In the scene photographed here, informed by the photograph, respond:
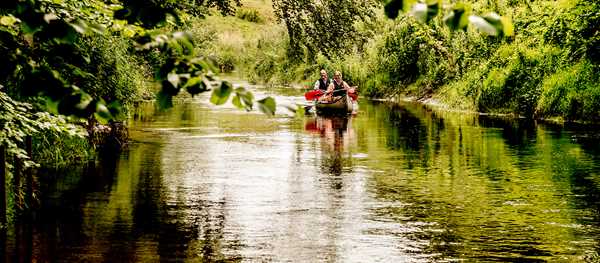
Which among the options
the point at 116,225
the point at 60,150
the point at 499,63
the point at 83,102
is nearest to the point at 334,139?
the point at 60,150

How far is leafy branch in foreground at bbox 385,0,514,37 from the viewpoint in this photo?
258 cm

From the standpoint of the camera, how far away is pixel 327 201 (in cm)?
1304

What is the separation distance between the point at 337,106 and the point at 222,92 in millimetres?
27586

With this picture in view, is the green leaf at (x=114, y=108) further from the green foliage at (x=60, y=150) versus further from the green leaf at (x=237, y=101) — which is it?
the green foliage at (x=60, y=150)

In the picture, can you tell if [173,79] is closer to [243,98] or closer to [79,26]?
[243,98]

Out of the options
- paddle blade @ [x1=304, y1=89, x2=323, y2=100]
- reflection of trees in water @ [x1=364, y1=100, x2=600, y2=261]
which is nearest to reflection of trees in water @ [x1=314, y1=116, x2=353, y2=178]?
reflection of trees in water @ [x1=364, y1=100, x2=600, y2=261]

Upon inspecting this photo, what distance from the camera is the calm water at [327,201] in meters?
9.85

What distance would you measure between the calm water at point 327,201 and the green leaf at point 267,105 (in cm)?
221

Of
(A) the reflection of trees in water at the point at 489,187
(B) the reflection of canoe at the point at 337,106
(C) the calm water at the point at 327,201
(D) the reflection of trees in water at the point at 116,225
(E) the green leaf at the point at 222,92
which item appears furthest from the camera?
(B) the reflection of canoe at the point at 337,106

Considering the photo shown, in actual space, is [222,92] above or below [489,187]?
above

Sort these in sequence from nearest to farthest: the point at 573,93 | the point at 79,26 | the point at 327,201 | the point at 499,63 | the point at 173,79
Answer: the point at 79,26 → the point at 173,79 → the point at 327,201 → the point at 573,93 → the point at 499,63

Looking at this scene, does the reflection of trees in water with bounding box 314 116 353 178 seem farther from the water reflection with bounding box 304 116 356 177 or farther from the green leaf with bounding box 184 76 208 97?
the green leaf with bounding box 184 76 208 97

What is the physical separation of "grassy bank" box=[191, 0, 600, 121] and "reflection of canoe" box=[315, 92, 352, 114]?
5.07ft

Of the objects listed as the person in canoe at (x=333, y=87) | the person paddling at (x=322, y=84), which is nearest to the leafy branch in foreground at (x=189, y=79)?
the person in canoe at (x=333, y=87)
